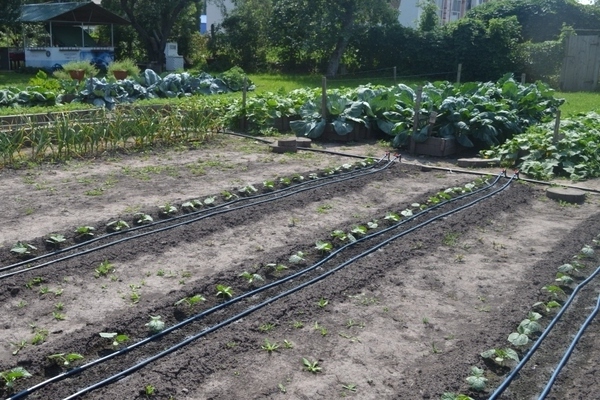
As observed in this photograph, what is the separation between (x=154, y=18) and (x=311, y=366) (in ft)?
96.1

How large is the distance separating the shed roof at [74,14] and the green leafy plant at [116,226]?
82.6 ft

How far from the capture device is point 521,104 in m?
13.7

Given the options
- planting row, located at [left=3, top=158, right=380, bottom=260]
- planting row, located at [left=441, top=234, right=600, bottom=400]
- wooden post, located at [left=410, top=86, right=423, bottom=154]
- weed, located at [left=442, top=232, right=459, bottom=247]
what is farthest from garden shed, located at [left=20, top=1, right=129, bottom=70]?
planting row, located at [left=441, top=234, right=600, bottom=400]

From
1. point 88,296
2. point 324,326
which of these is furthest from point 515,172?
point 88,296

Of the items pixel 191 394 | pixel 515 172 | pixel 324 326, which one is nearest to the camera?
pixel 191 394

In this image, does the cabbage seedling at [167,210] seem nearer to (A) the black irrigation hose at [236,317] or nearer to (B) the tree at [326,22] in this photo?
(A) the black irrigation hose at [236,317]

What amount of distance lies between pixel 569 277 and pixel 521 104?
8.17 metres

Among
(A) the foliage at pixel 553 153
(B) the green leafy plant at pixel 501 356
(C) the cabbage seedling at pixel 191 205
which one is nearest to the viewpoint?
(B) the green leafy plant at pixel 501 356

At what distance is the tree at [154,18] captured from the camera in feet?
99.5

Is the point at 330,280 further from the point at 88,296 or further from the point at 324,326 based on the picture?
the point at 88,296

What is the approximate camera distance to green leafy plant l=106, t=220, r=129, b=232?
711 centimetres

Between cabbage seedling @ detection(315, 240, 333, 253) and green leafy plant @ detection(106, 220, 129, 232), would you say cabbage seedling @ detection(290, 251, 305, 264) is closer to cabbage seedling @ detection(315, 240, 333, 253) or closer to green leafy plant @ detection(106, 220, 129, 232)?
cabbage seedling @ detection(315, 240, 333, 253)

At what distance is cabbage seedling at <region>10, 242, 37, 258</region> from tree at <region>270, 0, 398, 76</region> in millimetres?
21359

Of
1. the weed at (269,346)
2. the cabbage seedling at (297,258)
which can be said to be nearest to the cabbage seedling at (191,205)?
the cabbage seedling at (297,258)
